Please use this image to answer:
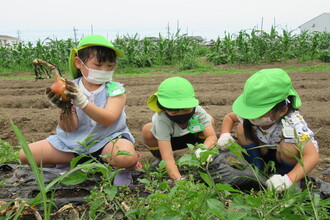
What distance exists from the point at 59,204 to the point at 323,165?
190 centimetres

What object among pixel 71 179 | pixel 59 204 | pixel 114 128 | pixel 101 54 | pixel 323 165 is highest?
pixel 101 54

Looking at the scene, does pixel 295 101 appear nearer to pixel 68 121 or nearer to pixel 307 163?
pixel 307 163

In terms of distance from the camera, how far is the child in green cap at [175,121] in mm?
2080

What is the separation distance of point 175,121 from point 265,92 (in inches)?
26.5

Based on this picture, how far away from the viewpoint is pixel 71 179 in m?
1.11

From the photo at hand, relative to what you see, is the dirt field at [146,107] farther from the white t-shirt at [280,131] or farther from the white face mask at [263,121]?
the white face mask at [263,121]

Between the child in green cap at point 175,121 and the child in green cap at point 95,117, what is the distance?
0.70ft

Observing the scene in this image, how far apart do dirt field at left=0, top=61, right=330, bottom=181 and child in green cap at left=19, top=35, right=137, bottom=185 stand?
730mm

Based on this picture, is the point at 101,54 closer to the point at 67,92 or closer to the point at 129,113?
the point at 67,92

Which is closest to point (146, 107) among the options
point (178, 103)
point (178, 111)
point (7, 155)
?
point (7, 155)

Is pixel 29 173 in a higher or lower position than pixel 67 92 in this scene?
lower

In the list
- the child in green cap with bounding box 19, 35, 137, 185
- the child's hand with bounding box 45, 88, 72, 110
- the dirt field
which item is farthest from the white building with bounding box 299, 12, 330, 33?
the child's hand with bounding box 45, 88, 72, 110

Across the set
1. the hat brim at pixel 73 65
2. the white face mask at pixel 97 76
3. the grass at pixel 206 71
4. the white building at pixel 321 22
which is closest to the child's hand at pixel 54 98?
the white face mask at pixel 97 76

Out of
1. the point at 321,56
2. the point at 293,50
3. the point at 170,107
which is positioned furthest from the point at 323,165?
the point at 293,50
